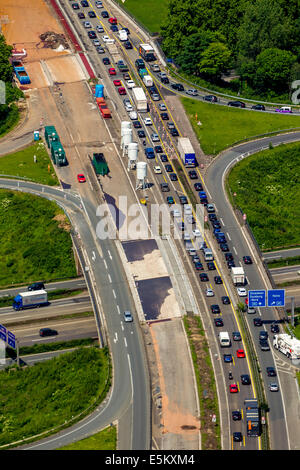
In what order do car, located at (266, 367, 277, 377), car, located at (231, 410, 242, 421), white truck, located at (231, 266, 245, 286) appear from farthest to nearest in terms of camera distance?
white truck, located at (231, 266, 245, 286) < car, located at (266, 367, 277, 377) < car, located at (231, 410, 242, 421)

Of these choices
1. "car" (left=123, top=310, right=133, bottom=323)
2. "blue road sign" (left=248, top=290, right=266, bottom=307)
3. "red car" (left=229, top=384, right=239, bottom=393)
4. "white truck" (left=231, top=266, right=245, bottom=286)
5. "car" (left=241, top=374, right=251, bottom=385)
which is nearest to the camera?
"red car" (left=229, top=384, right=239, bottom=393)

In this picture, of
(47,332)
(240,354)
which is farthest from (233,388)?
(47,332)

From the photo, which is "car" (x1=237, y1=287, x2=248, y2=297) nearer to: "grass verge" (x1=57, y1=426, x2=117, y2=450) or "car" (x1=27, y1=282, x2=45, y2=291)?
"car" (x1=27, y1=282, x2=45, y2=291)

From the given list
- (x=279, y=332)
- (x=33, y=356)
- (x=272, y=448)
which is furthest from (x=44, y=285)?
(x=272, y=448)

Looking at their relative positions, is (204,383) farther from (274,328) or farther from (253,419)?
(274,328)

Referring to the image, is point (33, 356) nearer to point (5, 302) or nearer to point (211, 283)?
point (5, 302)

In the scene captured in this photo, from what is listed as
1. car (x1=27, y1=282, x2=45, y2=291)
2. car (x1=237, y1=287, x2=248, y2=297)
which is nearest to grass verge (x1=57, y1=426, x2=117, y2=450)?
car (x1=237, y1=287, x2=248, y2=297)

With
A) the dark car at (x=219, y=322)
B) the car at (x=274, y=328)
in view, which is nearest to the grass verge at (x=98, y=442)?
the dark car at (x=219, y=322)
